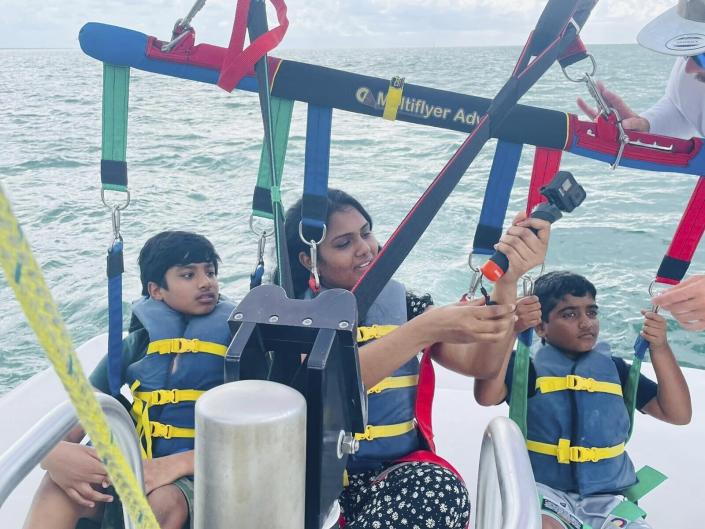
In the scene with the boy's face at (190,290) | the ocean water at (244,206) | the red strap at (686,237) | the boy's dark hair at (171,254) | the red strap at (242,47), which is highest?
the red strap at (242,47)

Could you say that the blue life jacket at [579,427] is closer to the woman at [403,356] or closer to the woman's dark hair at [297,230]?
the woman at [403,356]

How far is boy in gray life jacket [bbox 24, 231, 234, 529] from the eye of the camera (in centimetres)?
142

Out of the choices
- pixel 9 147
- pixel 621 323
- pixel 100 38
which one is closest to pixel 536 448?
pixel 100 38

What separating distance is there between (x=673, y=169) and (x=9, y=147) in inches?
373

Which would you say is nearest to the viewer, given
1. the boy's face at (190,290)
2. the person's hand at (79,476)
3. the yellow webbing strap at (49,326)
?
the yellow webbing strap at (49,326)

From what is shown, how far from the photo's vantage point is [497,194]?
59.4 inches

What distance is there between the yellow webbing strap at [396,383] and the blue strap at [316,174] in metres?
0.32

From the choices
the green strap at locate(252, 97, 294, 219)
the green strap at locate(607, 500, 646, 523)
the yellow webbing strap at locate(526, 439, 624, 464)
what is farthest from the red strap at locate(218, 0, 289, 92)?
the green strap at locate(607, 500, 646, 523)

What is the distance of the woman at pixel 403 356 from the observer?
1258 mm

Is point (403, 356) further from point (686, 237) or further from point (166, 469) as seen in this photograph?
point (686, 237)

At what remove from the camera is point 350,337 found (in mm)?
713

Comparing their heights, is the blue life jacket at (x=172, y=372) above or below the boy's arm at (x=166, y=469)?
above

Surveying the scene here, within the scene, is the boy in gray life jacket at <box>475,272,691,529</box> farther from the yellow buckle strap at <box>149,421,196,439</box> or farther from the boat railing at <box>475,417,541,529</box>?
the yellow buckle strap at <box>149,421,196,439</box>

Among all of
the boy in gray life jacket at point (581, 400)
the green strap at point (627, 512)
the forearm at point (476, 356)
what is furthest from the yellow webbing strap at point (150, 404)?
the green strap at point (627, 512)
